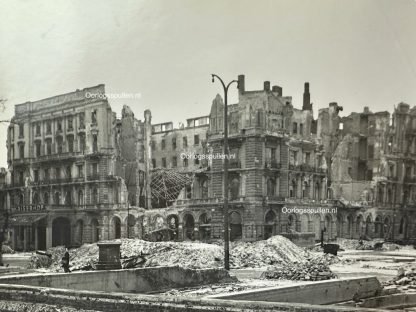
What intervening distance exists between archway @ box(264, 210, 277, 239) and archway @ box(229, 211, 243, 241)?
2.12 metres

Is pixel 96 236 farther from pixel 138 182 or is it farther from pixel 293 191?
pixel 293 191

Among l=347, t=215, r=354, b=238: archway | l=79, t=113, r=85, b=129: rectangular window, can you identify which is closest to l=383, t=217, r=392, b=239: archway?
l=347, t=215, r=354, b=238: archway

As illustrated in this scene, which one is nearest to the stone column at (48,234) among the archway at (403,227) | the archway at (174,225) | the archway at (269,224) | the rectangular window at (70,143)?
the rectangular window at (70,143)

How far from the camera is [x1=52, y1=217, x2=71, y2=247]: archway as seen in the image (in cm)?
5044

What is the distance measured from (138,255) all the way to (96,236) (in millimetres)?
24637

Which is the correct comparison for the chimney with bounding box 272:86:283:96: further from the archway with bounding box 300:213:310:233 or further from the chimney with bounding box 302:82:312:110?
the archway with bounding box 300:213:310:233

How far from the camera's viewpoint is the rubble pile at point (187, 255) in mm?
26578

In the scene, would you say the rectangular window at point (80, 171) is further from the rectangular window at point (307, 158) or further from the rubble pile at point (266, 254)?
the rubble pile at point (266, 254)

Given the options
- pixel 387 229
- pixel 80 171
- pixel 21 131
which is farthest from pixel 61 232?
pixel 387 229

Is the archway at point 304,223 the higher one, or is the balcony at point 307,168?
the balcony at point 307,168

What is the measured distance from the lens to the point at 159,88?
3011 centimetres

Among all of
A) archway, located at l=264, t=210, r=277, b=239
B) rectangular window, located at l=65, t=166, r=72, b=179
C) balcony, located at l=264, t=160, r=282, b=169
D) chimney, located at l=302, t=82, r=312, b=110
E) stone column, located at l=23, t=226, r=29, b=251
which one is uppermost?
chimney, located at l=302, t=82, r=312, b=110

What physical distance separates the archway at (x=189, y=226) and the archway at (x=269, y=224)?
22.5ft

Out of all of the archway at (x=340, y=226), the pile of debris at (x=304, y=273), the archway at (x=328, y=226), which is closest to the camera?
the pile of debris at (x=304, y=273)
